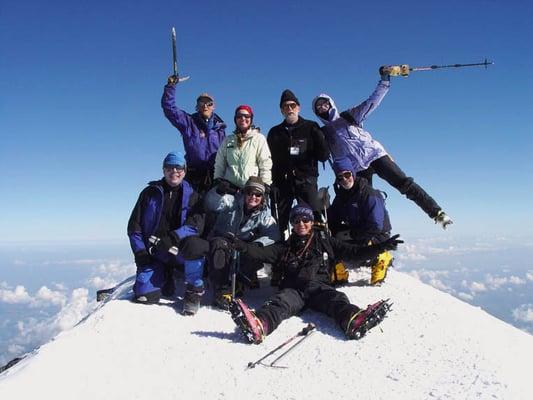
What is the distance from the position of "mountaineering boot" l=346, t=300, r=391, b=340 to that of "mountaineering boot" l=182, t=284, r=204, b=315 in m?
2.70

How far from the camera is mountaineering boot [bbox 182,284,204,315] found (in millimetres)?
6484

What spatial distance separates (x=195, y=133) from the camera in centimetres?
907

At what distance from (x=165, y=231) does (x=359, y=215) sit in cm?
427

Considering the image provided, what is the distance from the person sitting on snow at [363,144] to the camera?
8641mm

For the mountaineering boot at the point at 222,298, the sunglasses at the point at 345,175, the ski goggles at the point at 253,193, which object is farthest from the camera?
the sunglasses at the point at 345,175

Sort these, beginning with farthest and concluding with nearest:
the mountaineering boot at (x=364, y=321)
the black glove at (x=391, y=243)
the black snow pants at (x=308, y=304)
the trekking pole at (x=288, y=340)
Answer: the black glove at (x=391, y=243), the black snow pants at (x=308, y=304), the mountaineering boot at (x=364, y=321), the trekking pole at (x=288, y=340)

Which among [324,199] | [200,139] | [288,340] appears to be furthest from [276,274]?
[200,139]

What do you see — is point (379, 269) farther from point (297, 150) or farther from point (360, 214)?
point (297, 150)

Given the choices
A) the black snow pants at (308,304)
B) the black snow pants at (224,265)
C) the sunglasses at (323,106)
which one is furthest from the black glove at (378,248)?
the sunglasses at (323,106)

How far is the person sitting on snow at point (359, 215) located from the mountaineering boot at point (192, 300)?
341 cm

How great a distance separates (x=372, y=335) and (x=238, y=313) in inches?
82.0

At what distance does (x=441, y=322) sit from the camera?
602cm

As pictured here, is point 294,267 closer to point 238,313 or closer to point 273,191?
point 238,313

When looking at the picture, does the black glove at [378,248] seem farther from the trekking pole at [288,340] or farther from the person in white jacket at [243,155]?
the person in white jacket at [243,155]
